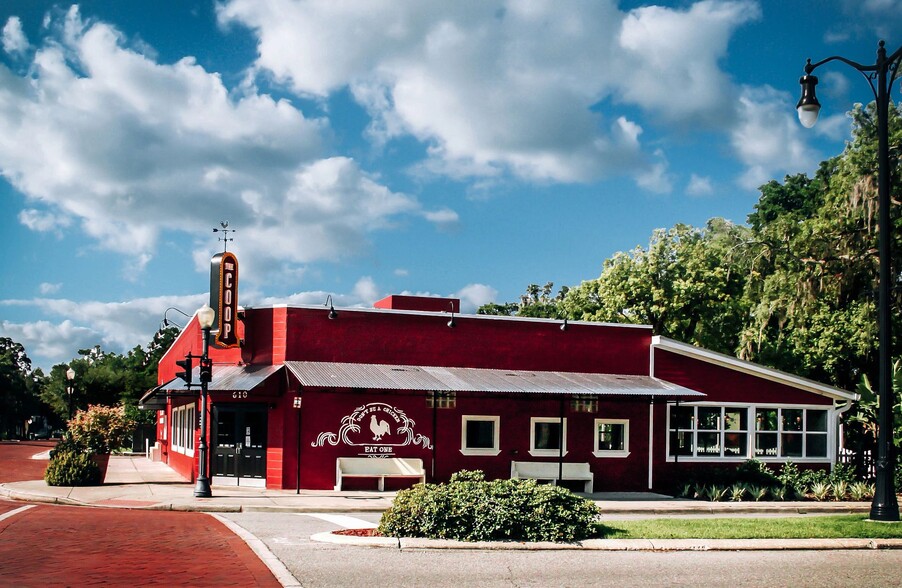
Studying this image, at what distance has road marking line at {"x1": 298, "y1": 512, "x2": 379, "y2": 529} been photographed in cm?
1660

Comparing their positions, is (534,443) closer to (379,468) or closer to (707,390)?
(379,468)

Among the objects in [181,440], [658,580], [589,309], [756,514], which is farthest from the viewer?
[589,309]

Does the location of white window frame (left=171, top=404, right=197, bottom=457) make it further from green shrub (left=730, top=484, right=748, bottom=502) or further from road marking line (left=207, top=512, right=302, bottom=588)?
green shrub (left=730, top=484, right=748, bottom=502)

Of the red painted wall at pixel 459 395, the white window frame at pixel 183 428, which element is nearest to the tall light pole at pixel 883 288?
the red painted wall at pixel 459 395

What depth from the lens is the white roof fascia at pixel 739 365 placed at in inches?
1102

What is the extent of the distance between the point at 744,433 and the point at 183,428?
18.2 meters

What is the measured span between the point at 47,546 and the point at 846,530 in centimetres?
1221

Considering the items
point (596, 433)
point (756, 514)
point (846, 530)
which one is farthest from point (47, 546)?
point (596, 433)

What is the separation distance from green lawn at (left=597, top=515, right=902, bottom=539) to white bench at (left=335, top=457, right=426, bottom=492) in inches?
366

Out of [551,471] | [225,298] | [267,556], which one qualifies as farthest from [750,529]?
[225,298]

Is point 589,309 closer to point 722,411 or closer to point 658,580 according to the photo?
point 722,411

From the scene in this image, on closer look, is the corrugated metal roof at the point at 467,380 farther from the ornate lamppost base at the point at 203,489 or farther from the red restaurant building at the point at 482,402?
the ornate lamppost base at the point at 203,489

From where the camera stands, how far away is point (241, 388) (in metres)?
23.3

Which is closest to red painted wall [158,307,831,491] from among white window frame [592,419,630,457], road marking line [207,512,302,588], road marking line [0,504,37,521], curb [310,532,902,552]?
white window frame [592,419,630,457]
